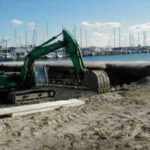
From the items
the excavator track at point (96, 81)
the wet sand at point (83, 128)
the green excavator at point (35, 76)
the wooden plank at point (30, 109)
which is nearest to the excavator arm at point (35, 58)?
the green excavator at point (35, 76)

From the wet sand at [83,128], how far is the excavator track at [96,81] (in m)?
3.77

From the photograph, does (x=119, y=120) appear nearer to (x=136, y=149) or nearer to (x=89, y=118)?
(x=89, y=118)

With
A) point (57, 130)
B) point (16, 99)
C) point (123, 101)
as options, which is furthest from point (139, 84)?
point (57, 130)

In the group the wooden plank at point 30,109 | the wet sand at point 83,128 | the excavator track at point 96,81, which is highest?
the excavator track at point 96,81

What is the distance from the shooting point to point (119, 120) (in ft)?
29.8

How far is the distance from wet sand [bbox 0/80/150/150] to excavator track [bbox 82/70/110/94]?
3.77 meters

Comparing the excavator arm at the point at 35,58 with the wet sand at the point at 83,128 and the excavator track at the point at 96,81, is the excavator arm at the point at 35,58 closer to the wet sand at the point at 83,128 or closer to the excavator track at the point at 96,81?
the excavator track at the point at 96,81

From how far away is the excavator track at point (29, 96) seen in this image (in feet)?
43.0

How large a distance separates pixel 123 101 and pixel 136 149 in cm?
567

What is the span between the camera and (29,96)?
44.4 feet

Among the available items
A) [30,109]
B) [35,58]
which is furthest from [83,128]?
[35,58]

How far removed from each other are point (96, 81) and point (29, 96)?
11.8 feet

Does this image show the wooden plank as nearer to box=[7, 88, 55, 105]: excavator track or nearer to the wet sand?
the wet sand

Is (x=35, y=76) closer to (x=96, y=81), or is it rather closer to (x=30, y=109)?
(x=96, y=81)
